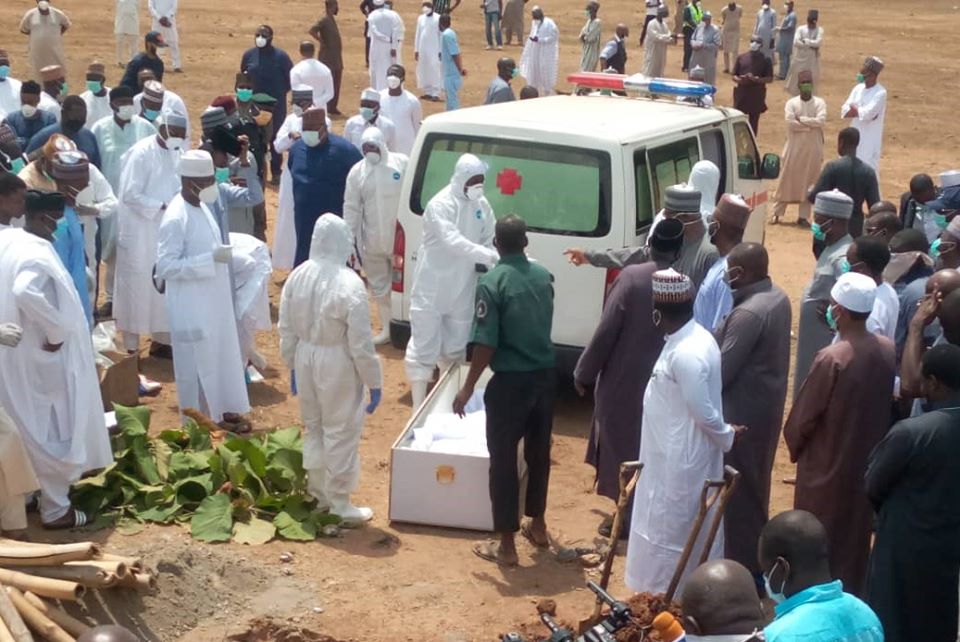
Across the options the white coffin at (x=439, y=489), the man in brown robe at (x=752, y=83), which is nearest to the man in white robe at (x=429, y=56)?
the man in brown robe at (x=752, y=83)

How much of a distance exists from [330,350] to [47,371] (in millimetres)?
1536

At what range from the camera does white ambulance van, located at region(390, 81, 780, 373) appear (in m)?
9.59

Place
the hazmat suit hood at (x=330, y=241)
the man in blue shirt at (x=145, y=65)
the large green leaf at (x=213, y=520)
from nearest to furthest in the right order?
1. the large green leaf at (x=213, y=520)
2. the hazmat suit hood at (x=330, y=241)
3. the man in blue shirt at (x=145, y=65)

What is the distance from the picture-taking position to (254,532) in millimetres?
7914

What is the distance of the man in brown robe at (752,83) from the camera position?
67.6ft

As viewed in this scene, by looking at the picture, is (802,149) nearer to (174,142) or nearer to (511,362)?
(174,142)

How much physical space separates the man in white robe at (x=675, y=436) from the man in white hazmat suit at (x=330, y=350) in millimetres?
1874

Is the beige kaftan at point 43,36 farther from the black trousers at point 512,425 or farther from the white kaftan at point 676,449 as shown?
the white kaftan at point 676,449

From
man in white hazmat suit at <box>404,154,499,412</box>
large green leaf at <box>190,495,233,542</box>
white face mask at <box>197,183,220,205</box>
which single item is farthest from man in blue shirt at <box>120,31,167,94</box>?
large green leaf at <box>190,495,233,542</box>

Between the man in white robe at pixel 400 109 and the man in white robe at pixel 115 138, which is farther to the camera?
the man in white robe at pixel 400 109

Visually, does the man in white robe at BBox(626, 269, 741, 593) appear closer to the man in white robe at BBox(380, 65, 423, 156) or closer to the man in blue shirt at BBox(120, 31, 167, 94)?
the man in white robe at BBox(380, 65, 423, 156)

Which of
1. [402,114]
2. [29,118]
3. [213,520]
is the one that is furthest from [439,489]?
[402,114]

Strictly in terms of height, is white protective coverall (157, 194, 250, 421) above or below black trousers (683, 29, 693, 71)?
below

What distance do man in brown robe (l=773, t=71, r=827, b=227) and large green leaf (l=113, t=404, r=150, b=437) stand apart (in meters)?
11.1
